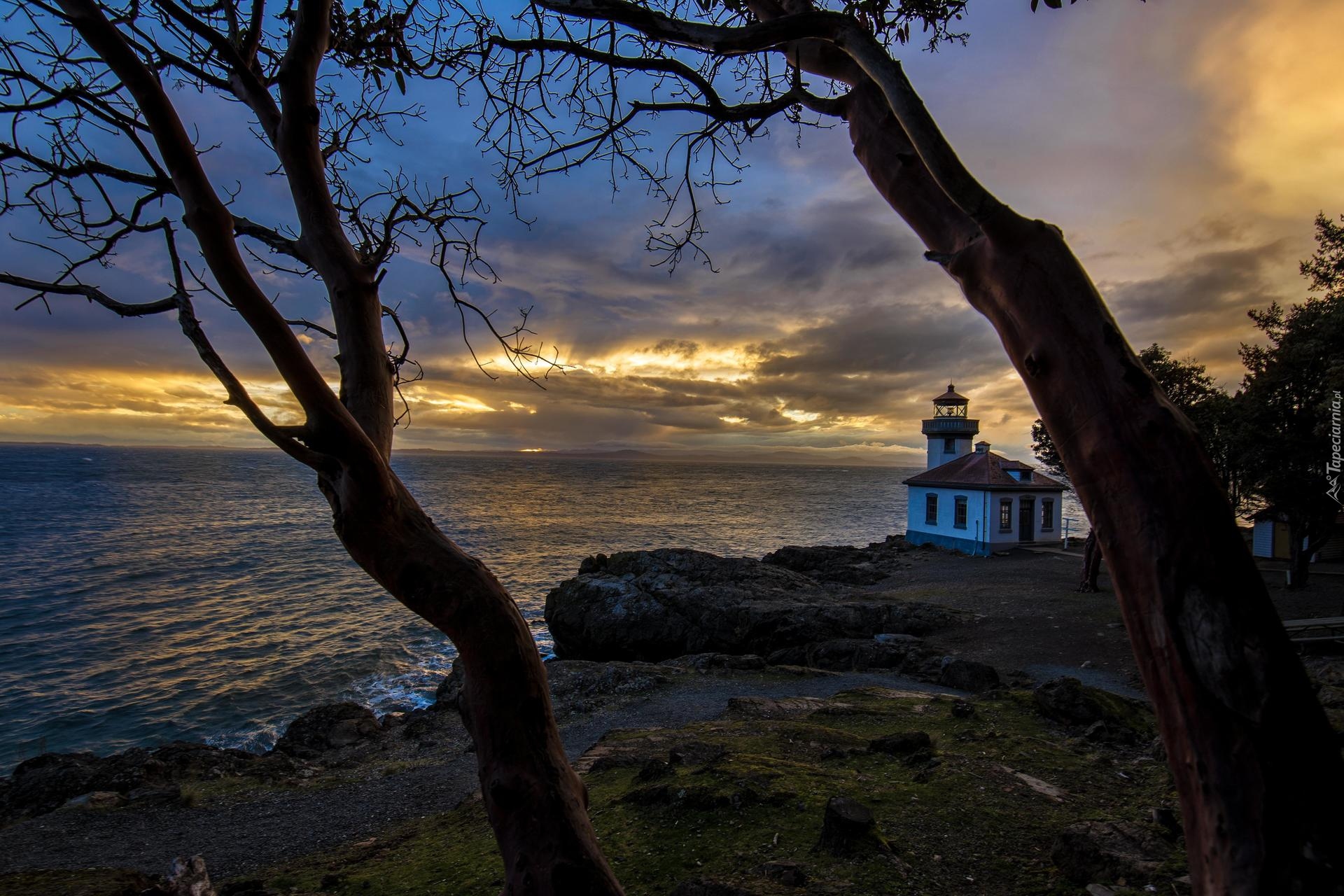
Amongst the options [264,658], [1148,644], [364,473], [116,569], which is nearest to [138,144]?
[364,473]

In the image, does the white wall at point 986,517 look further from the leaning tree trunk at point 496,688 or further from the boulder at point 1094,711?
the leaning tree trunk at point 496,688

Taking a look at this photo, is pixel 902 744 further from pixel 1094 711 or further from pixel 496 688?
pixel 496 688

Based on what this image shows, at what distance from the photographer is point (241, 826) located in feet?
29.2

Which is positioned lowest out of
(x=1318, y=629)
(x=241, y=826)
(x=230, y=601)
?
(x=230, y=601)

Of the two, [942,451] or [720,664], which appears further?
[942,451]

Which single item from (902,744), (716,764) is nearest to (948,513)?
(902,744)

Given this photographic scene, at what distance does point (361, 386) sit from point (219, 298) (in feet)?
2.27

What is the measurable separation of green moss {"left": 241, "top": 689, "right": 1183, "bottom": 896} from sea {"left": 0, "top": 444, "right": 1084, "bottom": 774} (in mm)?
11083

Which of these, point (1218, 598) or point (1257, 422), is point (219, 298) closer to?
point (1218, 598)

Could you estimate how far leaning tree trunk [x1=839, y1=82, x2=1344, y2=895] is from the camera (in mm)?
1729

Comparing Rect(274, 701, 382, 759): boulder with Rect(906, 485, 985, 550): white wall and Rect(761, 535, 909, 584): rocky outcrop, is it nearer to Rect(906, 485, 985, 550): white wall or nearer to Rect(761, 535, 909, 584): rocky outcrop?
Rect(761, 535, 909, 584): rocky outcrop

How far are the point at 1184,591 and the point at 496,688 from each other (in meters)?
2.48

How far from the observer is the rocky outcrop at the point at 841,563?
98.6 ft

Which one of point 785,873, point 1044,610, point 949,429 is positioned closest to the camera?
point 785,873
